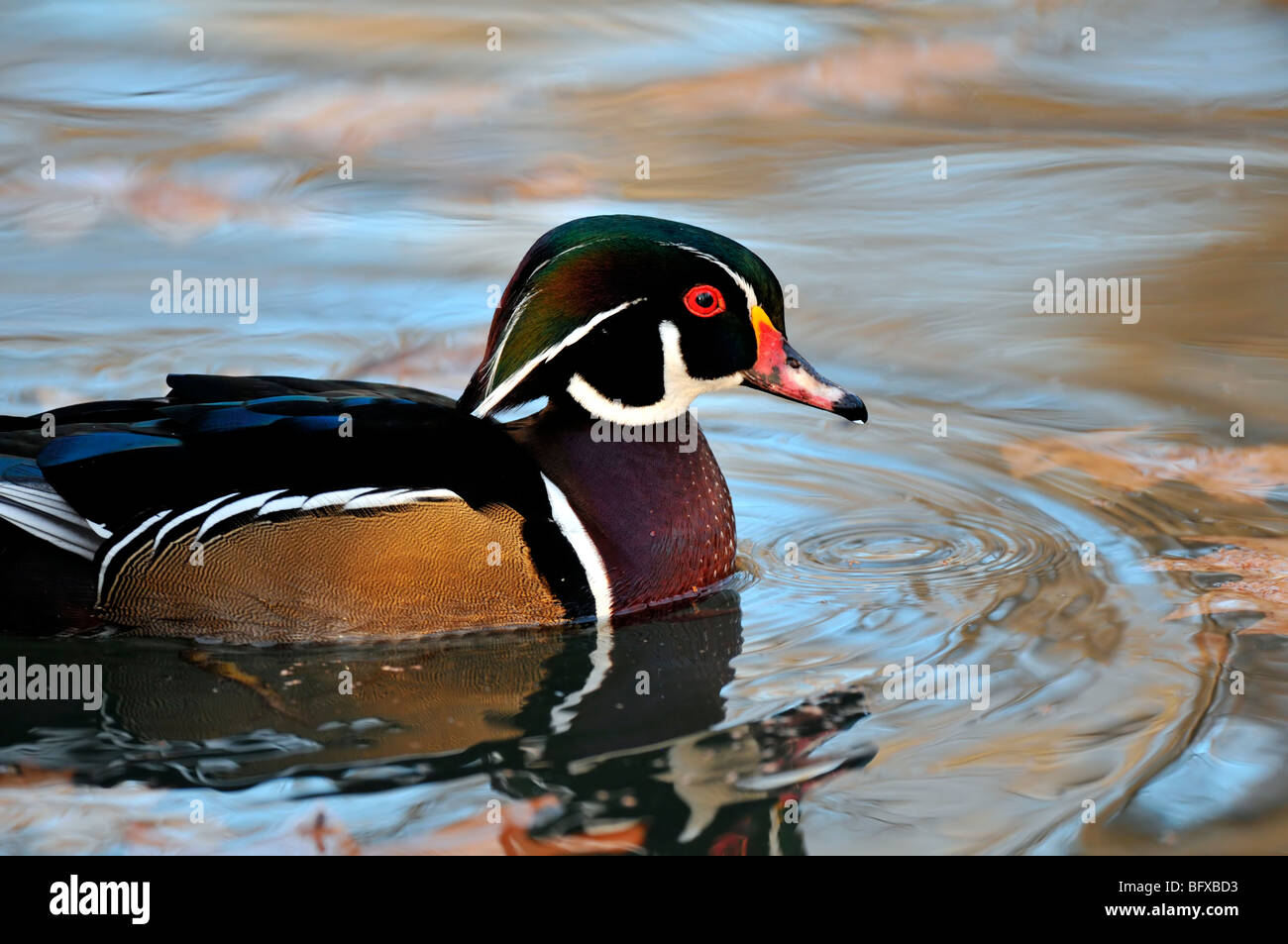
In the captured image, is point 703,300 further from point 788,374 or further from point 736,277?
point 788,374

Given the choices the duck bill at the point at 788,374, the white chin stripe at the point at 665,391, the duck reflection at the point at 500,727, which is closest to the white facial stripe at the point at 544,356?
the white chin stripe at the point at 665,391

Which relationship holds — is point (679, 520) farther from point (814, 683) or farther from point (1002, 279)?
point (1002, 279)

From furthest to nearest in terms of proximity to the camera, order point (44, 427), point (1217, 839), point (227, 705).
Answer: point (44, 427), point (227, 705), point (1217, 839)

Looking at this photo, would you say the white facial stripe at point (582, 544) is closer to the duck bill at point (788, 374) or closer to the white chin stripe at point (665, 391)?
the white chin stripe at point (665, 391)

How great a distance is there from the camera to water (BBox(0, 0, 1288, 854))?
4.48 metres

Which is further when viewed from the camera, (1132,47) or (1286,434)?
(1132,47)

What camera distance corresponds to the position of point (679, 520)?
18.2 feet

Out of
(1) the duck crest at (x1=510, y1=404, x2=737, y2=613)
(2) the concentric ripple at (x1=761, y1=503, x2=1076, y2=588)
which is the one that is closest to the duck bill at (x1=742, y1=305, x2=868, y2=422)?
(1) the duck crest at (x1=510, y1=404, x2=737, y2=613)

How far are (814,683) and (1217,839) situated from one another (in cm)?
126

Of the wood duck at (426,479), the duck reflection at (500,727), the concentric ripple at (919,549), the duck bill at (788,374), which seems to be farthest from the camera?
the concentric ripple at (919,549)

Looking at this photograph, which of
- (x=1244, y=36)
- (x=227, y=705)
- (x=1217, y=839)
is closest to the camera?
(x=1217, y=839)

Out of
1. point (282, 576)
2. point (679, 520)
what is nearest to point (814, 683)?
point (679, 520)

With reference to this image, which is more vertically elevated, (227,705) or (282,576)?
(282,576)

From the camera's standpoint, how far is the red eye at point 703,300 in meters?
5.41
